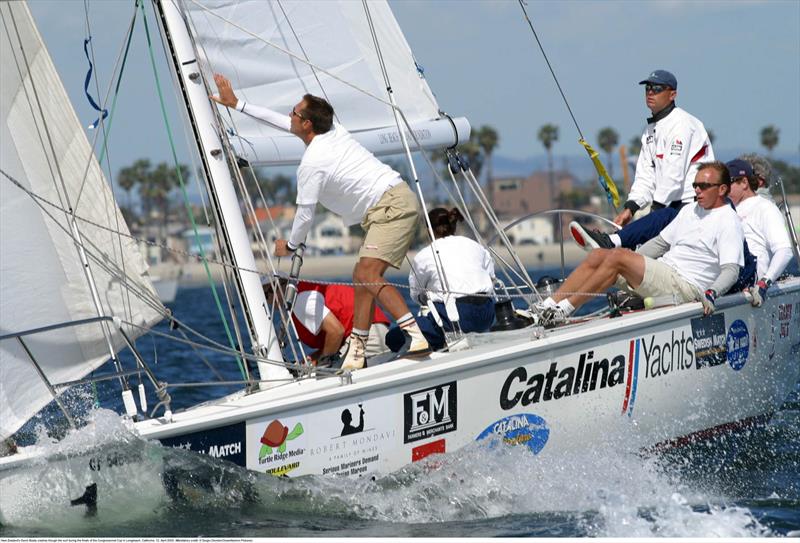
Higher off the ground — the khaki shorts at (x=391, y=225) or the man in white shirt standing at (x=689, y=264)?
the khaki shorts at (x=391, y=225)

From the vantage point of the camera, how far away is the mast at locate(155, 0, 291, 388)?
6316mm

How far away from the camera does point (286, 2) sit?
7246 millimetres

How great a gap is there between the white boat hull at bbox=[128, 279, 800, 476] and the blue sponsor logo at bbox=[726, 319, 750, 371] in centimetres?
1

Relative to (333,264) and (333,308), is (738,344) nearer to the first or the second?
(333,308)

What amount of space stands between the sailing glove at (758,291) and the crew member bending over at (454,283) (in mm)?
1608

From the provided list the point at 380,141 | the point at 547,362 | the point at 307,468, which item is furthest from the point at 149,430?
the point at 380,141

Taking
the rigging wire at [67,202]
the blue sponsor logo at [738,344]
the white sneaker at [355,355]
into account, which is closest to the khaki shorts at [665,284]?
the blue sponsor logo at [738,344]

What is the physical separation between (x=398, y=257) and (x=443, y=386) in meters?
0.80

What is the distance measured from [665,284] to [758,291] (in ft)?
2.09

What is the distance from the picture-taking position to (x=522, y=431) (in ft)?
20.4

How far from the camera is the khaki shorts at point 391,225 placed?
6.21m

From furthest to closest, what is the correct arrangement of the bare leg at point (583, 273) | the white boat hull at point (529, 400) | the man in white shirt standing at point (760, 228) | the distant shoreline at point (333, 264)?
the distant shoreline at point (333, 264) → the man in white shirt standing at point (760, 228) → the bare leg at point (583, 273) → the white boat hull at point (529, 400)

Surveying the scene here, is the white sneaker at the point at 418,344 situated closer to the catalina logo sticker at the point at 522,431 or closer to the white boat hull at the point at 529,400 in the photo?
the white boat hull at the point at 529,400

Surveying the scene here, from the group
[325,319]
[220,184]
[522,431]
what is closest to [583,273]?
[522,431]
